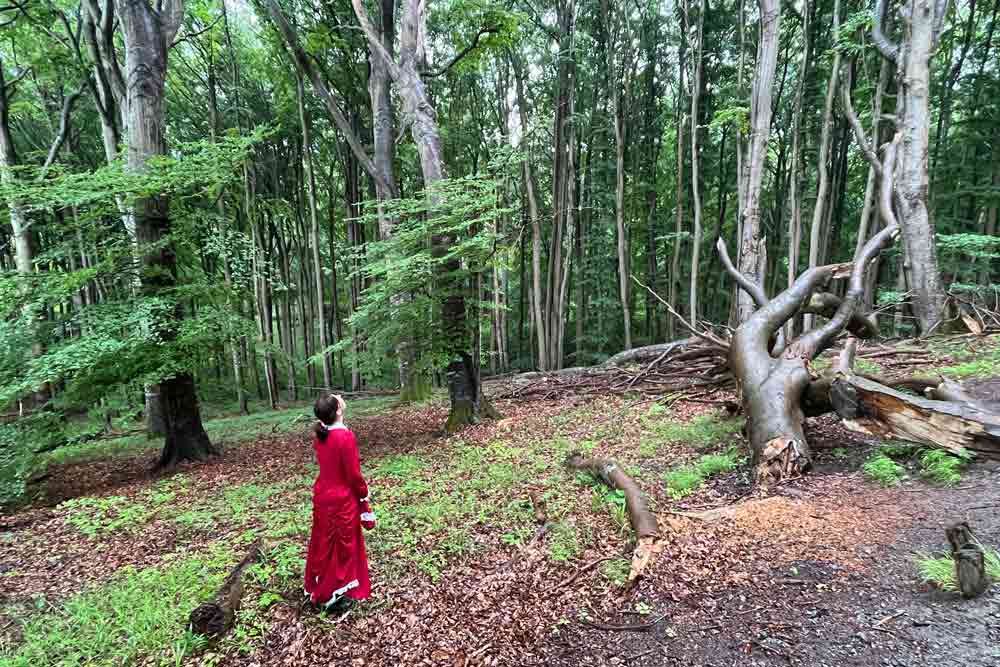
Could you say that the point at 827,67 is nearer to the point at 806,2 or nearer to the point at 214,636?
the point at 806,2

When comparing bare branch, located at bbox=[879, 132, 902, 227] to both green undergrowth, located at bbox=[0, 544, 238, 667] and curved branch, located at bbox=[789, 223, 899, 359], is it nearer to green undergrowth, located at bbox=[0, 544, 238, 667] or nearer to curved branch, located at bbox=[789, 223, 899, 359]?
curved branch, located at bbox=[789, 223, 899, 359]

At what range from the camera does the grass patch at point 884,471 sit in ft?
11.5

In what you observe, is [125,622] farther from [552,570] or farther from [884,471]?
[884,471]

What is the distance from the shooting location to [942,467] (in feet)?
11.0

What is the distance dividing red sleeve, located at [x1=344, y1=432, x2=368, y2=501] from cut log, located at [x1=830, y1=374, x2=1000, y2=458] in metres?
4.31

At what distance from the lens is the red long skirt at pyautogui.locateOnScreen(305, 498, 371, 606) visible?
2988 mm

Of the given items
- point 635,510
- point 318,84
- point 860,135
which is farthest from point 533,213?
point 635,510

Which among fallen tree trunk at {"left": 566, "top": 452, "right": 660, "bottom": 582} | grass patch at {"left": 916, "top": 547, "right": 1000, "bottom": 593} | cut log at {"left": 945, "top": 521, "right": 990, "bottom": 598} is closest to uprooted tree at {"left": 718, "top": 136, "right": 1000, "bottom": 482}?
fallen tree trunk at {"left": 566, "top": 452, "right": 660, "bottom": 582}

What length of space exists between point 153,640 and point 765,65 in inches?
456

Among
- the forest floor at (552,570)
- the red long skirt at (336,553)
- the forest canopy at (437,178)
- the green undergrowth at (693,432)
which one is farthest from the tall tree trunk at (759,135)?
the red long skirt at (336,553)

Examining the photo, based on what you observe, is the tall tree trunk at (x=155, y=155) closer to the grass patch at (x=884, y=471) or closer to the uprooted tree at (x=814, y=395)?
the uprooted tree at (x=814, y=395)

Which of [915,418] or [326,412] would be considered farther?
[915,418]

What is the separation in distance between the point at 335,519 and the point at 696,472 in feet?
11.3

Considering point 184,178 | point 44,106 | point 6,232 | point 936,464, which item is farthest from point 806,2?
point 6,232
